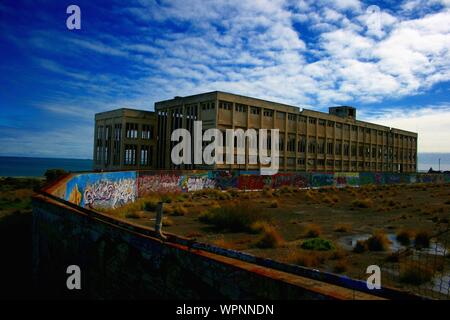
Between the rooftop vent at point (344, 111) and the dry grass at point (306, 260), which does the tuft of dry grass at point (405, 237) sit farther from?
the rooftop vent at point (344, 111)

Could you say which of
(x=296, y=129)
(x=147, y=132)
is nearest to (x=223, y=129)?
(x=147, y=132)

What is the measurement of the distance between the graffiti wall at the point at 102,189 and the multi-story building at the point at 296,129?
56.2 feet

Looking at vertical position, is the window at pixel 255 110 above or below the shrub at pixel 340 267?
above

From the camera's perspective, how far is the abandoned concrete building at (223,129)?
39000 mm

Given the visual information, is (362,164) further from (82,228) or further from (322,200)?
(82,228)

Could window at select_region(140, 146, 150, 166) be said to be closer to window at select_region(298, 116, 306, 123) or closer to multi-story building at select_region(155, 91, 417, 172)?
multi-story building at select_region(155, 91, 417, 172)

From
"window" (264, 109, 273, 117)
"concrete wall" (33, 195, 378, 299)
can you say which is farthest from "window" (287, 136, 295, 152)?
"concrete wall" (33, 195, 378, 299)

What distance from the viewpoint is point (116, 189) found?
17266 millimetres

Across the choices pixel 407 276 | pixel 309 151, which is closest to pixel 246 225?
pixel 407 276

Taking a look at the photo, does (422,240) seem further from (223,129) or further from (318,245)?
(223,129)

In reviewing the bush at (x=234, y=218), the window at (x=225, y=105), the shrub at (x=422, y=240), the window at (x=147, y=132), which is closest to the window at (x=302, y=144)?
the window at (x=225, y=105)

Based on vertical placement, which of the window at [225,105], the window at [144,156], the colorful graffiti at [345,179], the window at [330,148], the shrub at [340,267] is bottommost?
the shrub at [340,267]

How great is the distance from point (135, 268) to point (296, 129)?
45.4m
